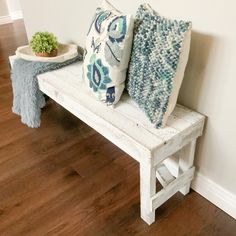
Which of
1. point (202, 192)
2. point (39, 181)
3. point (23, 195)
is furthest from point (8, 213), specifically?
point (202, 192)

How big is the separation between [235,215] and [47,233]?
2.81ft

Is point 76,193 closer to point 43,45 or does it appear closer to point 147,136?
point 147,136

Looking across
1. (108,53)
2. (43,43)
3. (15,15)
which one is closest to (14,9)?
(15,15)

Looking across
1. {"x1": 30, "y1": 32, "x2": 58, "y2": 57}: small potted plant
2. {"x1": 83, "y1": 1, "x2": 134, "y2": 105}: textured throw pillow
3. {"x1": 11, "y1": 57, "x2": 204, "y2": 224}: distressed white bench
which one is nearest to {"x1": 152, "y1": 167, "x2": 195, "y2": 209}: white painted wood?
{"x1": 11, "y1": 57, "x2": 204, "y2": 224}: distressed white bench

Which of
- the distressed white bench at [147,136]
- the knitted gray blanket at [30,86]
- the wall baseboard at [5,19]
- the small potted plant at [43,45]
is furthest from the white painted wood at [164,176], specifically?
the wall baseboard at [5,19]

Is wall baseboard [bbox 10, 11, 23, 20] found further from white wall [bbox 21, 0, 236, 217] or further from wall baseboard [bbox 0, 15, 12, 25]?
white wall [bbox 21, 0, 236, 217]

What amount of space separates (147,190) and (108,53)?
0.61 m

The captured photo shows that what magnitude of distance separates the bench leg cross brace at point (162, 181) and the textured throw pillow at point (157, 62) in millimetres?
204

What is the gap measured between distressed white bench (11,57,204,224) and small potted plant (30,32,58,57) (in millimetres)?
285

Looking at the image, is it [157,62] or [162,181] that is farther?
[162,181]

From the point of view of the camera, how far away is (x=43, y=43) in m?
1.73

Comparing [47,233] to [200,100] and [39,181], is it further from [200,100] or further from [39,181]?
[200,100]

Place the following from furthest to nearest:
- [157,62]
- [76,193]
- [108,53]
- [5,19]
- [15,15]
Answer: [15,15]
[5,19]
[76,193]
[108,53]
[157,62]

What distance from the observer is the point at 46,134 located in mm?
1966
